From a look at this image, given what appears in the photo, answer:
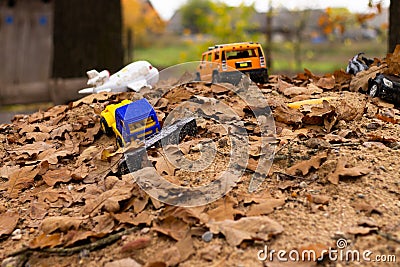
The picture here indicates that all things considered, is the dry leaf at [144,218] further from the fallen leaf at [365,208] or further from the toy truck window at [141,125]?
the fallen leaf at [365,208]

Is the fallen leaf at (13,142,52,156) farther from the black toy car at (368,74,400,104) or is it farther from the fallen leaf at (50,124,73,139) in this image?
the black toy car at (368,74,400,104)

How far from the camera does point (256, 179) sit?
7.00 feet

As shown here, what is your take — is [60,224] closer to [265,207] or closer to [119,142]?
[119,142]

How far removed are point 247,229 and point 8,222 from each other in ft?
3.61

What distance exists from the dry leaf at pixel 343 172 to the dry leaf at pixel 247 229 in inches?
15.1

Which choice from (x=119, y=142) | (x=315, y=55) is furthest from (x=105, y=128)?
(x=315, y=55)

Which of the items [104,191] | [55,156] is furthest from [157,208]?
[55,156]

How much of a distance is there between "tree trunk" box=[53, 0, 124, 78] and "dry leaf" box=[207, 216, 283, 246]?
490 cm

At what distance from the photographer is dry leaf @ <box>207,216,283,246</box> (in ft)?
5.73

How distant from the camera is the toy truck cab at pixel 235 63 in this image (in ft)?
10.2

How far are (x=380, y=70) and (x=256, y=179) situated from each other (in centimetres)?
151

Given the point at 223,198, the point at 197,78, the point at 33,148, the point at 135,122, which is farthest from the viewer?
the point at 197,78

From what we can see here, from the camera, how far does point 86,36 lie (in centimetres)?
639

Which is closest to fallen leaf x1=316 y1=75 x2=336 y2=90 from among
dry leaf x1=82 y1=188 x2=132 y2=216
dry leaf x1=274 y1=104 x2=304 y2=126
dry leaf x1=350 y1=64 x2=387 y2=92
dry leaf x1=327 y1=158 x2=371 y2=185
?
dry leaf x1=350 y1=64 x2=387 y2=92
